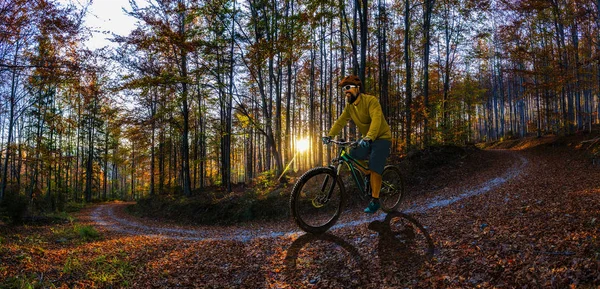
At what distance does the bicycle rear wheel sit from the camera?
560cm

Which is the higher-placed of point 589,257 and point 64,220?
point 589,257

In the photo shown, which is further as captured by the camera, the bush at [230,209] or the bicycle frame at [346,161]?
the bush at [230,209]

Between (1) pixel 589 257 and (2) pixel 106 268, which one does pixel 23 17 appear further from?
(1) pixel 589 257

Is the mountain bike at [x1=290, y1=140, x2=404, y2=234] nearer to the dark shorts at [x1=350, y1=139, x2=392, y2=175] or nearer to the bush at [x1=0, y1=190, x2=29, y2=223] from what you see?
the dark shorts at [x1=350, y1=139, x2=392, y2=175]

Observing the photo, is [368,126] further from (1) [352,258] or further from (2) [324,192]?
(1) [352,258]

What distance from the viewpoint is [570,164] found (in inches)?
457

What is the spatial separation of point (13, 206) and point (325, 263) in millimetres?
12762

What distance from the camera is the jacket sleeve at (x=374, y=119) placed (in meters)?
4.35

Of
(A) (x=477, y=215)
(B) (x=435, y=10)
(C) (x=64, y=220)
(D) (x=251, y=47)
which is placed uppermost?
(B) (x=435, y=10)

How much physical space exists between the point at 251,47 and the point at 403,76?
15.8m

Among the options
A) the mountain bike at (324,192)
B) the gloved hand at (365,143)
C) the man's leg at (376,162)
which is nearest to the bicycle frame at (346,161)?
the mountain bike at (324,192)

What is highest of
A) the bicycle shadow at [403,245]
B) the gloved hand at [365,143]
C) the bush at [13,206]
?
the gloved hand at [365,143]

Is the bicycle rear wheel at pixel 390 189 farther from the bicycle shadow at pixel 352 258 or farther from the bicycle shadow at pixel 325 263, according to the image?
the bicycle shadow at pixel 325 263

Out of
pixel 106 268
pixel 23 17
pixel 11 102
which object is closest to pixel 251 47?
pixel 23 17
